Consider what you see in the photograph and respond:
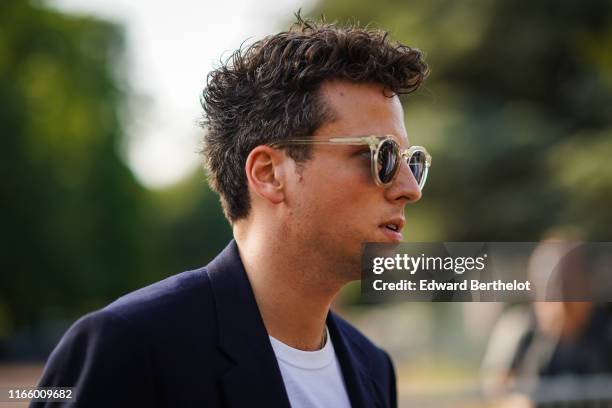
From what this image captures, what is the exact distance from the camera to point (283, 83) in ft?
9.81

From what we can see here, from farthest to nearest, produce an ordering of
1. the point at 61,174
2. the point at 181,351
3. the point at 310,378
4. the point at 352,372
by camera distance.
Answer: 1. the point at 61,174
2. the point at 352,372
3. the point at 310,378
4. the point at 181,351

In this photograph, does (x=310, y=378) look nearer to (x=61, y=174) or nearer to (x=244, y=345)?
(x=244, y=345)

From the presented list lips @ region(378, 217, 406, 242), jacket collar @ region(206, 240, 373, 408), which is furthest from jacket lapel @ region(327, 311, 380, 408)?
lips @ region(378, 217, 406, 242)

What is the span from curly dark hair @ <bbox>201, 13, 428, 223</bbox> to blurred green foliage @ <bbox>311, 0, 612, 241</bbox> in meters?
18.0

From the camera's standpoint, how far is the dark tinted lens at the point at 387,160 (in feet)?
9.53

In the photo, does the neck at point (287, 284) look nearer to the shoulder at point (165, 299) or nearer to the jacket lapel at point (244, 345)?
the jacket lapel at point (244, 345)

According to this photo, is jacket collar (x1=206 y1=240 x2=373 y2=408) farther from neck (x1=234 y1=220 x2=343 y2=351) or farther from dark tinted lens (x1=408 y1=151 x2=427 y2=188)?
dark tinted lens (x1=408 y1=151 x2=427 y2=188)

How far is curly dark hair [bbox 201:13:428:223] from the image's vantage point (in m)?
2.96

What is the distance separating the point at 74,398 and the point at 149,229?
4093 cm

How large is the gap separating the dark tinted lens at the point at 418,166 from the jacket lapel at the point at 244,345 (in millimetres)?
718

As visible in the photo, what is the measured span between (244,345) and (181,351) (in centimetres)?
23

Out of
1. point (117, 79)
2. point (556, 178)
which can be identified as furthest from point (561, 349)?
point (117, 79)

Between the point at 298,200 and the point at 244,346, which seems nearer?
the point at 244,346

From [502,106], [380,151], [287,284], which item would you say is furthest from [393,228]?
[502,106]
